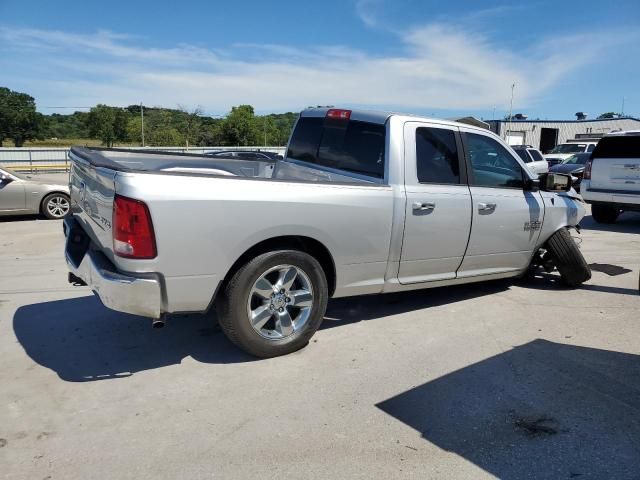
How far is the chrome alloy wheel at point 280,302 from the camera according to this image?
379 centimetres

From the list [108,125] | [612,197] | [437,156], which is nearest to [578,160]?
[612,197]

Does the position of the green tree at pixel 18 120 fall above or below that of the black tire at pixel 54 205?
above

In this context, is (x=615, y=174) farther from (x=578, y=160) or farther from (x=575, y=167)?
(x=578, y=160)

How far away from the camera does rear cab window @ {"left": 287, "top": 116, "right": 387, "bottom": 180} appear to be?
4.54 m

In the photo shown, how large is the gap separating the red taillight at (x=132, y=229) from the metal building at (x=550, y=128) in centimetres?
4970

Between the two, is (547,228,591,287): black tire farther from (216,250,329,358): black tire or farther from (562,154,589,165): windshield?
(562,154,589,165): windshield

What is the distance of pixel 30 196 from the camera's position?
413 inches

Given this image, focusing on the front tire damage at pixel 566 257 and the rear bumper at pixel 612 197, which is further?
the rear bumper at pixel 612 197

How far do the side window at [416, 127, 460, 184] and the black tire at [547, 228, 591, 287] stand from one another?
1.81 m

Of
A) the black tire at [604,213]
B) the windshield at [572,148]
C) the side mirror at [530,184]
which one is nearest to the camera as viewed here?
the side mirror at [530,184]

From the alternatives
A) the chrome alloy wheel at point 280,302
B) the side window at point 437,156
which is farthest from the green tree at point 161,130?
the chrome alloy wheel at point 280,302

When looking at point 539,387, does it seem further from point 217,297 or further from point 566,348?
point 217,297

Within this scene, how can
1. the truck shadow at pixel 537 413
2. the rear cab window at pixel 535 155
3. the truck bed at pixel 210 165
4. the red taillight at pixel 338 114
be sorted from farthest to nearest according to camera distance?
the rear cab window at pixel 535 155 < the truck bed at pixel 210 165 < the red taillight at pixel 338 114 < the truck shadow at pixel 537 413

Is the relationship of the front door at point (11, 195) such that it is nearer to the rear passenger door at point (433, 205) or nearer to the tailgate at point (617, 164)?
the rear passenger door at point (433, 205)
